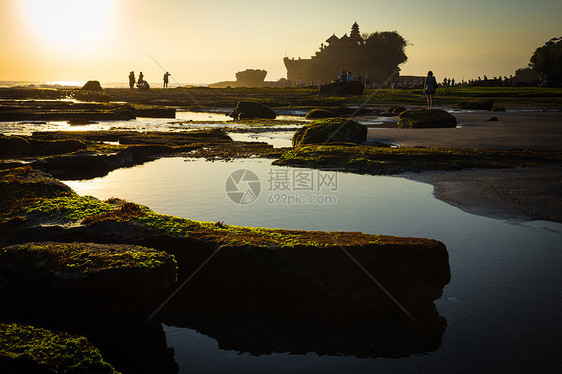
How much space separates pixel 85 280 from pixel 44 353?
767 mm

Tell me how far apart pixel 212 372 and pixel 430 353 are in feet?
5.71

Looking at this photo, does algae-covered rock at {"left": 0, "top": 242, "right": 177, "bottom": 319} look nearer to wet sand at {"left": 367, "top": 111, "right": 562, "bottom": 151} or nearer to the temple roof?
wet sand at {"left": 367, "top": 111, "right": 562, "bottom": 151}

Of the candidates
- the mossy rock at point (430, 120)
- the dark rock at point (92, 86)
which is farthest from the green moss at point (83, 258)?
the dark rock at point (92, 86)

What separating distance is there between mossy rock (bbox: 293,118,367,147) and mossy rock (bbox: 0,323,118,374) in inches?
488

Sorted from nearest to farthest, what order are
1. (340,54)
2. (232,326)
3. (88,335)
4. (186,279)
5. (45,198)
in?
1. (88,335)
2. (232,326)
3. (186,279)
4. (45,198)
5. (340,54)

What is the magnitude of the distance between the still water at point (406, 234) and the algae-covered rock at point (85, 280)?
47 centimetres

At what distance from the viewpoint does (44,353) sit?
2.87 m

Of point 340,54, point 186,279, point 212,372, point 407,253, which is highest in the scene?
point 340,54

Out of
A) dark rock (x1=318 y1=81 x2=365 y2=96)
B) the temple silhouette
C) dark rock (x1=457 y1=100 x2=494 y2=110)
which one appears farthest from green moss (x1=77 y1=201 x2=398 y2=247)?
the temple silhouette

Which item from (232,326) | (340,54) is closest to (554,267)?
(232,326)

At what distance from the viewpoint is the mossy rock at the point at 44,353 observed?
2742mm

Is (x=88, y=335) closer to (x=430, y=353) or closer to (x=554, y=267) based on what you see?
(x=430, y=353)

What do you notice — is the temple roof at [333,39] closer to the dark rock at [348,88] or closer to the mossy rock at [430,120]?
the dark rock at [348,88]

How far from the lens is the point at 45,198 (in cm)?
559
